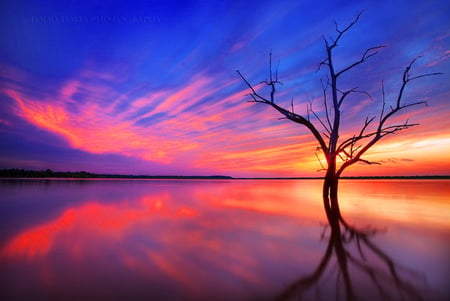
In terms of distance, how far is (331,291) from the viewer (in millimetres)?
2242

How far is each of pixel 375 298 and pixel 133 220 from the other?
18.4ft

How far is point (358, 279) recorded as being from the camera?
2.53m

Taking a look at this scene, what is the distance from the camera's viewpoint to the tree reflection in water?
2.16 meters

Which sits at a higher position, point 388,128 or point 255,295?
point 388,128

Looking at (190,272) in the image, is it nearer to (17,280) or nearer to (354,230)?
(17,280)

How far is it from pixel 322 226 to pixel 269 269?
345cm

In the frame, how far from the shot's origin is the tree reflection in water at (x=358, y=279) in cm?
216

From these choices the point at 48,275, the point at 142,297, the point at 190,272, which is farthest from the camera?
the point at 190,272

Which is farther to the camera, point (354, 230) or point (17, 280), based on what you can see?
point (354, 230)

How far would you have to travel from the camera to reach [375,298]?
6.91 feet

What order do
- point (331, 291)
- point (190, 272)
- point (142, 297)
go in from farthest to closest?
1. point (190, 272)
2. point (331, 291)
3. point (142, 297)

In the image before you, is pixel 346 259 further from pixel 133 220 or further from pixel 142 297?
pixel 133 220

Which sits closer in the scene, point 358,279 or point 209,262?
point 358,279

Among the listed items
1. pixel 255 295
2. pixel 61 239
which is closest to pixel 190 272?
pixel 255 295
